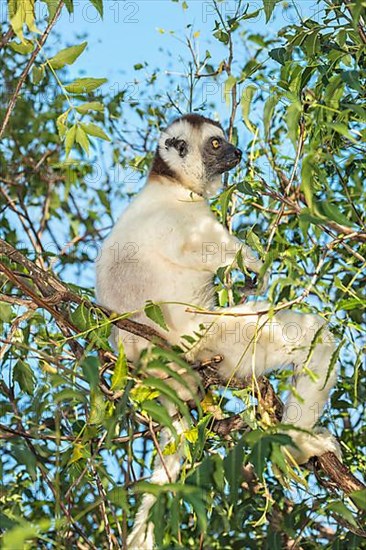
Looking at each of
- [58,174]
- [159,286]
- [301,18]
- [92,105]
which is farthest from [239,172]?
[58,174]

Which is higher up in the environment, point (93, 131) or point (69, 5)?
point (69, 5)

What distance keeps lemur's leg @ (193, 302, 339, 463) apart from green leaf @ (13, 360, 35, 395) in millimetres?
700

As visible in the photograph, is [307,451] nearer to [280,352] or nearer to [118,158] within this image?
[280,352]

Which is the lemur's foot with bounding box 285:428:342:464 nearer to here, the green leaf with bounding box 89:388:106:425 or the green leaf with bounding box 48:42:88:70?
the green leaf with bounding box 89:388:106:425

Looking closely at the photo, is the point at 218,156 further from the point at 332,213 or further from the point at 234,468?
the point at 234,468

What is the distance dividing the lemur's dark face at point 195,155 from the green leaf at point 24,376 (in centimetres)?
147

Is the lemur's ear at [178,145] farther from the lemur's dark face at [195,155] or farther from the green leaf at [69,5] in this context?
the green leaf at [69,5]

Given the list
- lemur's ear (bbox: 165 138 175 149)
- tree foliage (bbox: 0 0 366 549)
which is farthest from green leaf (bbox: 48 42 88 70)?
lemur's ear (bbox: 165 138 175 149)

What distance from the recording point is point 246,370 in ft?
12.2

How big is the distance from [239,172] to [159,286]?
1082 mm

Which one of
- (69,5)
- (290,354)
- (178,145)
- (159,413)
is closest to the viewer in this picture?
(159,413)

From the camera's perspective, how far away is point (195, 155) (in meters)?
4.45

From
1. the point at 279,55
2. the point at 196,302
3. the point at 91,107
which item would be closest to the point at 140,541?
the point at 196,302

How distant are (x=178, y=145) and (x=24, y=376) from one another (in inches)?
66.0
